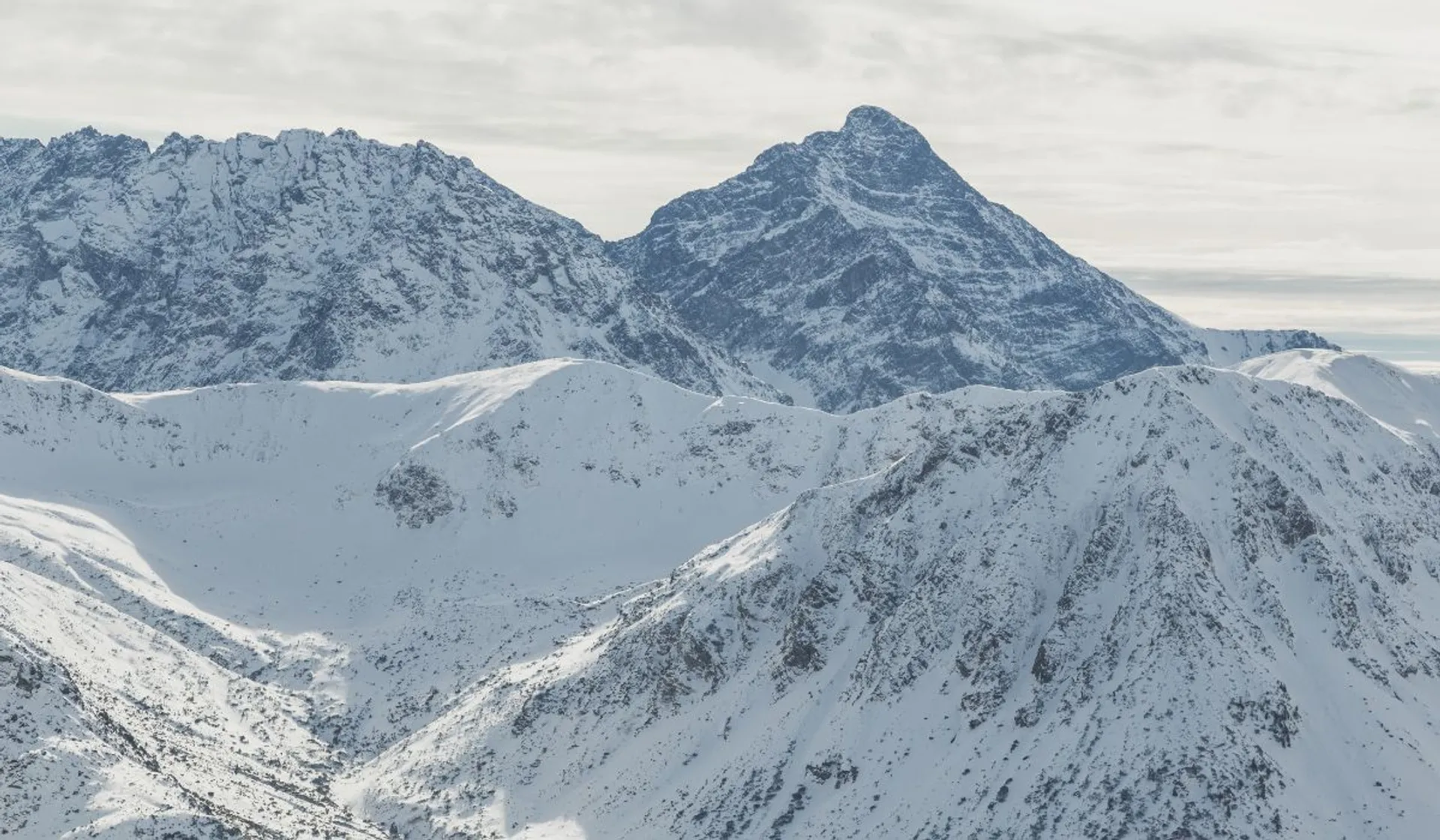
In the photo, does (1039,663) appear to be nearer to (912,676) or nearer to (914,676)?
(914,676)

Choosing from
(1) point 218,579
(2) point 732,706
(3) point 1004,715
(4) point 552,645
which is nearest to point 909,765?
(3) point 1004,715

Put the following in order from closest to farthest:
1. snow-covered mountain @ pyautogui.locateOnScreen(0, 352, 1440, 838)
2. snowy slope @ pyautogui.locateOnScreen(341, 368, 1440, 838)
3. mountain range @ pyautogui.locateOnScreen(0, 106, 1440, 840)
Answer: mountain range @ pyautogui.locateOnScreen(0, 106, 1440, 840) < snow-covered mountain @ pyautogui.locateOnScreen(0, 352, 1440, 838) < snowy slope @ pyautogui.locateOnScreen(341, 368, 1440, 838)

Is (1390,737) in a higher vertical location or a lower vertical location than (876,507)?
lower

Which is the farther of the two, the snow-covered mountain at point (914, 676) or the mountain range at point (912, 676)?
the snow-covered mountain at point (914, 676)

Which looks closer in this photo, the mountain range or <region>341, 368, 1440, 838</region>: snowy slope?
the mountain range

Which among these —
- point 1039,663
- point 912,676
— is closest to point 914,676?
point 912,676

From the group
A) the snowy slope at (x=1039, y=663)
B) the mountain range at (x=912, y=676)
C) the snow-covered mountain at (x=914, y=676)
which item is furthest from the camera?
the snowy slope at (x=1039, y=663)

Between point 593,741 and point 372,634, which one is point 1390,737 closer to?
point 593,741

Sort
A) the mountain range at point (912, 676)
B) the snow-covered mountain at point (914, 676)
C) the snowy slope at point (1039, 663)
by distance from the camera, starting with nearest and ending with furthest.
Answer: the mountain range at point (912, 676) → the snow-covered mountain at point (914, 676) → the snowy slope at point (1039, 663)
